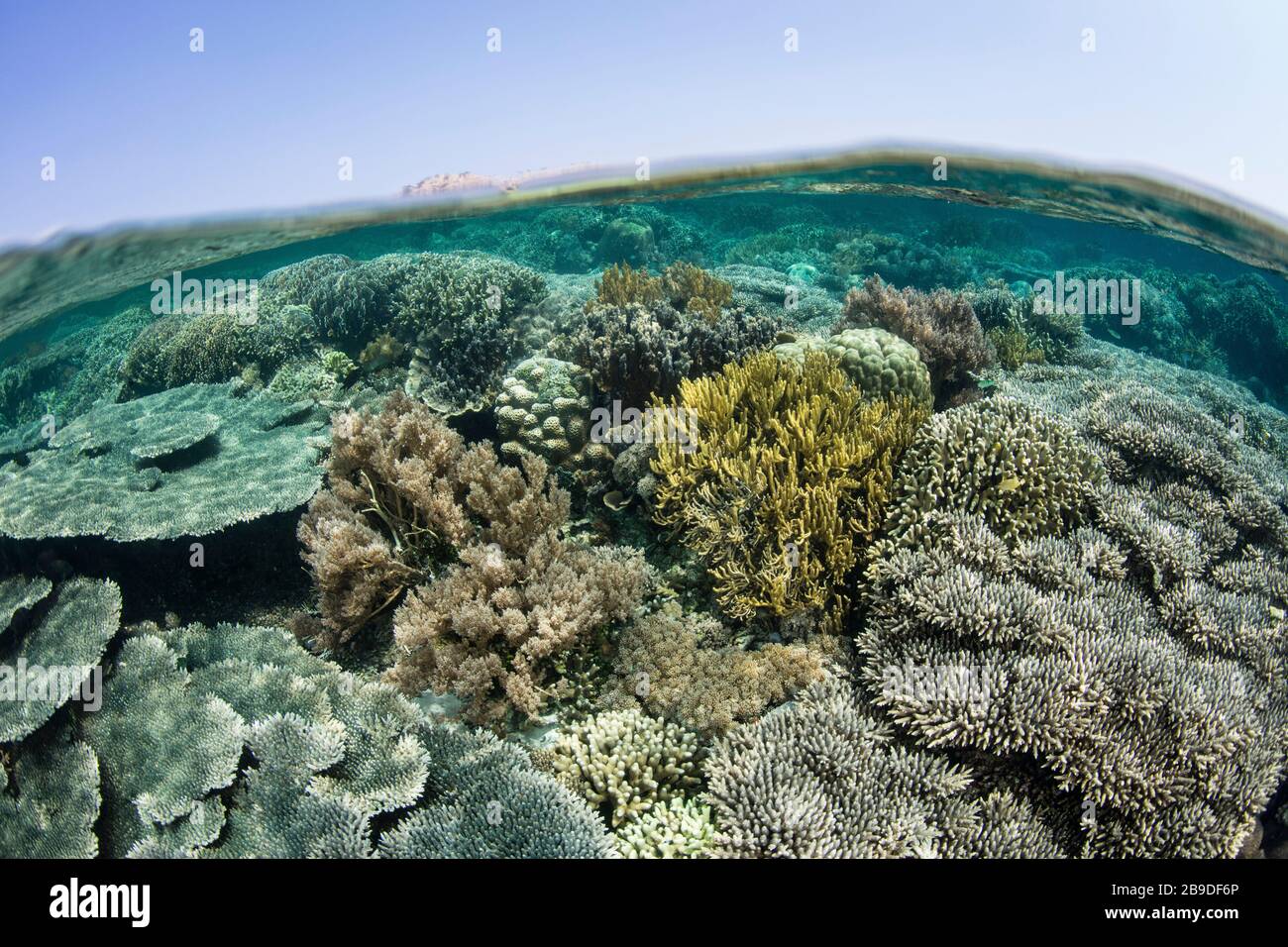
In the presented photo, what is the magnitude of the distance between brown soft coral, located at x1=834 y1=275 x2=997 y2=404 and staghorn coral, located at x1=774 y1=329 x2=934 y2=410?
143 centimetres

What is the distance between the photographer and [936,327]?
898 centimetres

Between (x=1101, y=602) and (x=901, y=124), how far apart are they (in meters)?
11.9

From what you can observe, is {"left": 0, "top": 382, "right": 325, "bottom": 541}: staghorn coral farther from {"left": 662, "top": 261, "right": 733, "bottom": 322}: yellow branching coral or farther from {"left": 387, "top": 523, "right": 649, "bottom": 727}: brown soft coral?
{"left": 662, "top": 261, "right": 733, "bottom": 322}: yellow branching coral

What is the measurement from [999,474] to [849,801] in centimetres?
316

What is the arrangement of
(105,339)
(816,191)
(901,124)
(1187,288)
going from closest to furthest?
(901,124)
(105,339)
(816,191)
(1187,288)

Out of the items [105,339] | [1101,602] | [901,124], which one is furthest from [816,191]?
[105,339]

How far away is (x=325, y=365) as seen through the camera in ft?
33.0

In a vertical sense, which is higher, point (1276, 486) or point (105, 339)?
point (105, 339)

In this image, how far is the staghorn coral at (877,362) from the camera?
23.0ft

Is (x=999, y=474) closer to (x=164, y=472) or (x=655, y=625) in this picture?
(x=655, y=625)

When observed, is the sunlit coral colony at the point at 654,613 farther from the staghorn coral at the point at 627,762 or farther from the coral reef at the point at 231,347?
the coral reef at the point at 231,347

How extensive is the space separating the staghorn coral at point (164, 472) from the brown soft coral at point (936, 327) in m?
8.14
